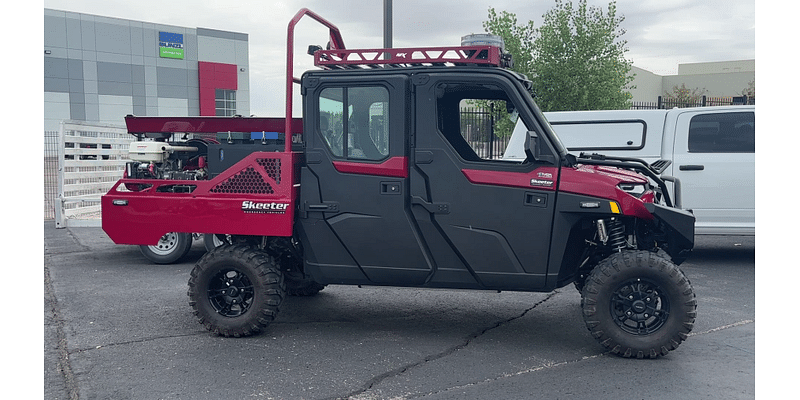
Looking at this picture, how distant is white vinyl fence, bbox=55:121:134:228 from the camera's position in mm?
10805

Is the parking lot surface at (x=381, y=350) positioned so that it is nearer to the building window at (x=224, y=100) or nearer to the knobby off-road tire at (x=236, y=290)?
the knobby off-road tire at (x=236, y=290)

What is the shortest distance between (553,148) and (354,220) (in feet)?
5.58

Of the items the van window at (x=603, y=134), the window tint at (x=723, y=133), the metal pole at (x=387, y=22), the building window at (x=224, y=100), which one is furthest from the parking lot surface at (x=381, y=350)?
the building window at (x=224, y=100)

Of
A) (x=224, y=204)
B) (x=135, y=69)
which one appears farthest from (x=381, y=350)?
(x=135, y=69)

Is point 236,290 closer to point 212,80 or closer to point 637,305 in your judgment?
point 637,305

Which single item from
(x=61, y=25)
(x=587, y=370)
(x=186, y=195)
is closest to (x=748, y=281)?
(x=587, y=370)

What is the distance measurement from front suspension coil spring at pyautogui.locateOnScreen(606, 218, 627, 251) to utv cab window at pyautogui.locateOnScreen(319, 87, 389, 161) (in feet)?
6.25

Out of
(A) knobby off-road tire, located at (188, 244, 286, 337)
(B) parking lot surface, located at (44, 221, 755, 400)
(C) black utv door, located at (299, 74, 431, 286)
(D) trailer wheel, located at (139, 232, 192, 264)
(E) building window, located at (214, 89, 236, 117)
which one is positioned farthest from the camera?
(E) building window, located at (214, 89, 236, 117)

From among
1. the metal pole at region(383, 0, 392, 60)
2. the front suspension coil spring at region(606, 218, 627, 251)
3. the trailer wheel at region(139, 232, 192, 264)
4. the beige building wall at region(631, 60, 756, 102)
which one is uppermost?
Answer: the beige building wall at region(631, 60, 756, 102)

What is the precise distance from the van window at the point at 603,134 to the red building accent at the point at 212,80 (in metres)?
37.9

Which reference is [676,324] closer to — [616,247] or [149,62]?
[616,247]

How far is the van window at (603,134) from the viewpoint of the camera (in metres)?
9.54

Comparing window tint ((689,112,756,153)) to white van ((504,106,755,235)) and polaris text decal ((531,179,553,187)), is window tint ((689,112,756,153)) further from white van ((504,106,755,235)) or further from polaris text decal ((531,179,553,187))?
polaris text decal ((531,179,553,187))

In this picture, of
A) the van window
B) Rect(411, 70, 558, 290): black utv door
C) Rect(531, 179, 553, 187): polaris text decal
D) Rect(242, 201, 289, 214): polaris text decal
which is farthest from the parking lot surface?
the van window
